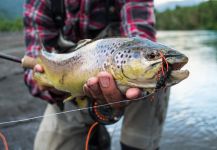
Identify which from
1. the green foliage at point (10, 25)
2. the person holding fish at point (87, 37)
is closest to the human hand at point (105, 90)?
the person holding fish at point (87, 37)

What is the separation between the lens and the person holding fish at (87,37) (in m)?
2.68

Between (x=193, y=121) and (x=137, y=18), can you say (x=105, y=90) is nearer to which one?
(x=137, y=18)

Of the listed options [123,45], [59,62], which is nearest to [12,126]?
[59,62]

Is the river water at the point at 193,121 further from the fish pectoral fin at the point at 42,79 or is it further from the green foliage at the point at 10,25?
the green foliage at the point at 10,25

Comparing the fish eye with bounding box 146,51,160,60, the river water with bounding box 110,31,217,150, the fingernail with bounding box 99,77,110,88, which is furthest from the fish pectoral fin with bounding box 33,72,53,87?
the river water with bounding box 110,31,217,150

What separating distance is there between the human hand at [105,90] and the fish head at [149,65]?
5 cm

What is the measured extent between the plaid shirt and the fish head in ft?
3.32

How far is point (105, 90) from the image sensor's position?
6.14 feet

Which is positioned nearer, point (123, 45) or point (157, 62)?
point (157, 62)

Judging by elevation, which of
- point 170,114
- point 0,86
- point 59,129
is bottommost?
point 0,86

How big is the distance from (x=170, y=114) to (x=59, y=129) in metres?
1.36

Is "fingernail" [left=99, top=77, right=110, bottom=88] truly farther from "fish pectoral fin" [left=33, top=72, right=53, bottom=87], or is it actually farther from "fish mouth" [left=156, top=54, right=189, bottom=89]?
"fish pectoral fin" [left=33, top=72, right=53, bottom=87]

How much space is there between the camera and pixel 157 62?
1.58m

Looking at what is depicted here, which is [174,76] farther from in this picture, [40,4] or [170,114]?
[170,114]
